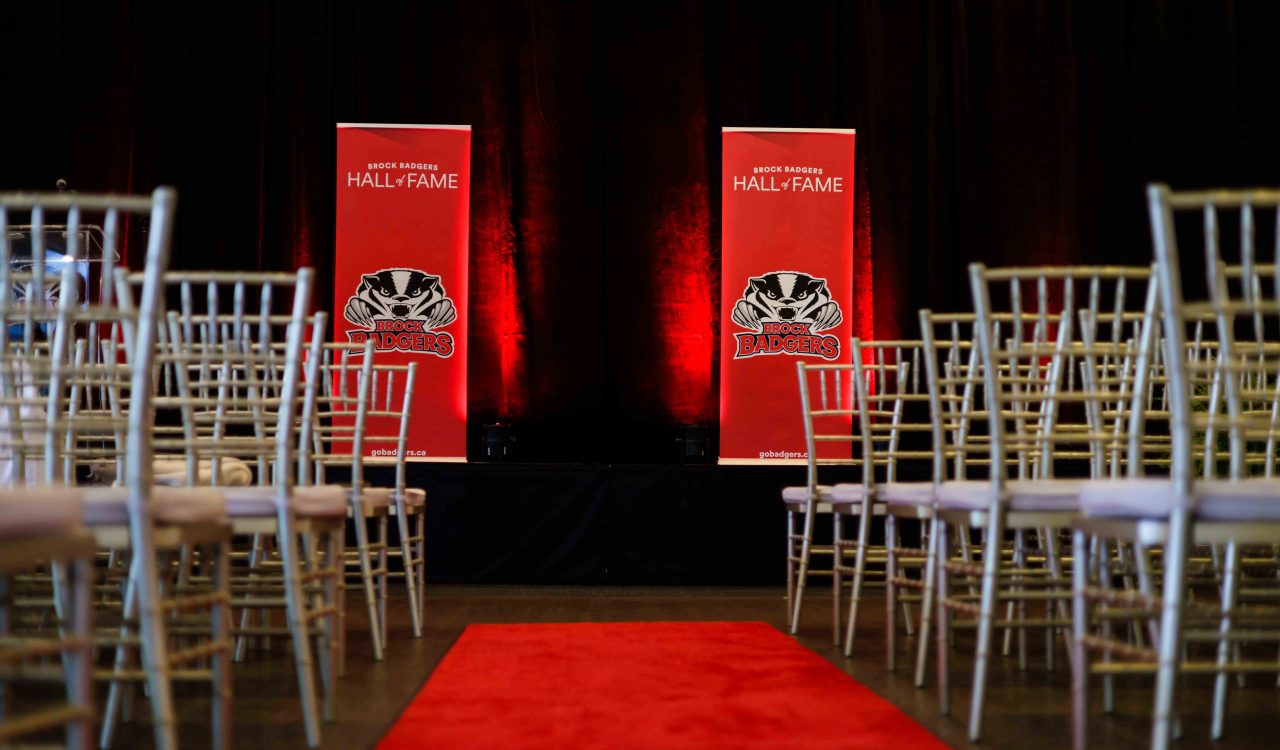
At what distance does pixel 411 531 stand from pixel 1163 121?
521cm

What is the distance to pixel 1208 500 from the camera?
2.05 metres

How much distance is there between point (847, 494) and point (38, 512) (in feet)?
9.82

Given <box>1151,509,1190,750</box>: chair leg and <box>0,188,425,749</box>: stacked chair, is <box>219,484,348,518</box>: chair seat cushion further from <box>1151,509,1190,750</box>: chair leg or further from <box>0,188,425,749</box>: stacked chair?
<box>1151,509,1190,750</box>: chair leg

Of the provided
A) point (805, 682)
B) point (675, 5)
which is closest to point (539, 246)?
point (675, 5)

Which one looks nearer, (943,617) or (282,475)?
(282,475)

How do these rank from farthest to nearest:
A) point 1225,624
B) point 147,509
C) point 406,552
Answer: point 406,552, point 1225,624, point 147,509

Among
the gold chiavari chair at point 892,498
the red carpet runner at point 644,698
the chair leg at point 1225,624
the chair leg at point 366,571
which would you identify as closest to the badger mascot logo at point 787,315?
the gold chiavari chair at point 892,498

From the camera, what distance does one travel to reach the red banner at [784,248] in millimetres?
7332

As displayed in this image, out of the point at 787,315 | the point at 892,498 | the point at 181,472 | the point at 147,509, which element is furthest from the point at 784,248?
the point at 147,509

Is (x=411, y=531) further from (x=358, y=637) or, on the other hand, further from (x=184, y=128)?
(x=184, y=128)

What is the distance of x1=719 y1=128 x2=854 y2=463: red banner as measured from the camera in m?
7.33

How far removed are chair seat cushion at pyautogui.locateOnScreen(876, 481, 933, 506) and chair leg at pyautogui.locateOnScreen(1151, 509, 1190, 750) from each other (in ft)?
4.27

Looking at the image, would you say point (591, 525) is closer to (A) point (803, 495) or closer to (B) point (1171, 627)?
(A) point (803, 495)

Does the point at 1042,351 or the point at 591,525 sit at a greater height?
the point at 1042,351
